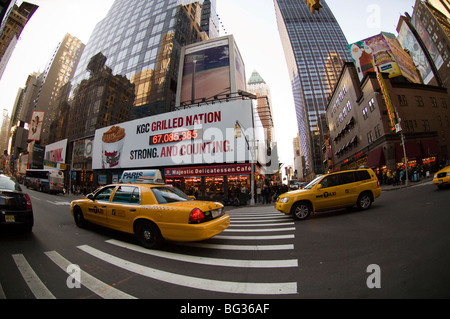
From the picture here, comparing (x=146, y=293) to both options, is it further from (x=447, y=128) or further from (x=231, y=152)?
(x=447, y=128)

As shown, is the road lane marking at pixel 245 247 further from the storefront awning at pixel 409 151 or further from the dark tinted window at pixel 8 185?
the storefront awning at pixel 409 151

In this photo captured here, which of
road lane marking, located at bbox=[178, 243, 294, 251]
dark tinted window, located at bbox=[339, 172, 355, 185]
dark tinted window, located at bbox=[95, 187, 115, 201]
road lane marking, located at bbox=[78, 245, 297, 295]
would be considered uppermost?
dark tinted window, located at bbox=[339, 172, 355, 185]

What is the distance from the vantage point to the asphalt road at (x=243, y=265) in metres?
2.19

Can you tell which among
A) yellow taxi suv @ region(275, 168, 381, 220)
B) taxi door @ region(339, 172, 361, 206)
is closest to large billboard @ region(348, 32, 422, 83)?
yellow taxi suv @ region(275, 168, 381, 220)

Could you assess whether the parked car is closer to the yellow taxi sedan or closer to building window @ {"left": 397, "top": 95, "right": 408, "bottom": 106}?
the yellow taxi sedan

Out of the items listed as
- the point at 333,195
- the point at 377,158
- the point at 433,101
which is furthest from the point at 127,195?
the point at 433,101

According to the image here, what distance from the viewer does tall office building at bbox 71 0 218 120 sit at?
33.8 m

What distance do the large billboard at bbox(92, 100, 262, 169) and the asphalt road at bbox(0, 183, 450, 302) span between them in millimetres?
15207

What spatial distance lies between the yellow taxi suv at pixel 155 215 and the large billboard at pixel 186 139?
14.8m

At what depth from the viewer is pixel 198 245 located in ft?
13.9

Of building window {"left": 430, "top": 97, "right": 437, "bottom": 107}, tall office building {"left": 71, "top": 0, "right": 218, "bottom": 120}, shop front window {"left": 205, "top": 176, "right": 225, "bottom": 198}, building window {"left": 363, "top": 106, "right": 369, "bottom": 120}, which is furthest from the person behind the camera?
tall office building {"left": 71, "top": 0, "right": 218, "bottom": 120}
